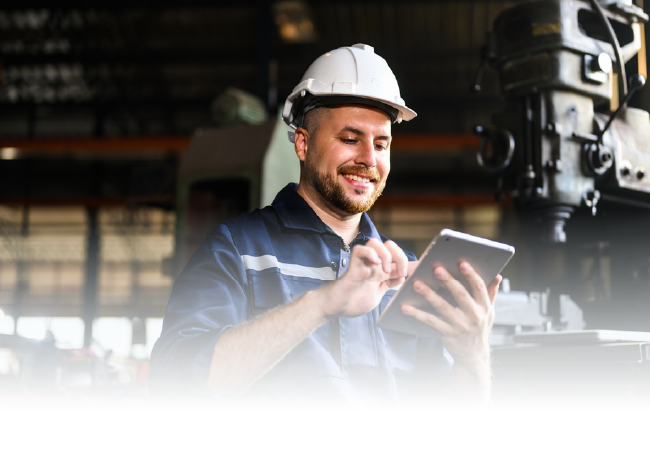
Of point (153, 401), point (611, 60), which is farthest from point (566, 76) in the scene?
point (153, 401)

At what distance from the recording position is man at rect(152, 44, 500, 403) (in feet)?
3.41

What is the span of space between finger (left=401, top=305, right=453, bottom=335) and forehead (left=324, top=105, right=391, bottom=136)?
1.47 ft

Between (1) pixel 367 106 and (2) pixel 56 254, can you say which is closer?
(1) pixel 367 106

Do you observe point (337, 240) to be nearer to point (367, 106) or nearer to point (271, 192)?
point (367, 106)

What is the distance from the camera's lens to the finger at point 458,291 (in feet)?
3.54

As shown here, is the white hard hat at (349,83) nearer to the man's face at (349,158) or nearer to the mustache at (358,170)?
the man's face at (349,158)

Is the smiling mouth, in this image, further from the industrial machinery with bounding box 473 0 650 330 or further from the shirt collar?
the industrial machinery with bounding box 473 0 650 330

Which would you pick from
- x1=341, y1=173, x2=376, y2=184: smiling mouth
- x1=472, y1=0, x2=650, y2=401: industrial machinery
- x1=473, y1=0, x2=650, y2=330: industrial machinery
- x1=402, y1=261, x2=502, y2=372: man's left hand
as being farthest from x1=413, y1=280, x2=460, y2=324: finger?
x1=473, y1=0, x2=650, y2=330: industrial machinery

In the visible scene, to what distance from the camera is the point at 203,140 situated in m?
3.62

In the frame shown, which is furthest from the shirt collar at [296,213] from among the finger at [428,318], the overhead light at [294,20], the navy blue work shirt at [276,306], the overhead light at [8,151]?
the overhead light at [294,20]

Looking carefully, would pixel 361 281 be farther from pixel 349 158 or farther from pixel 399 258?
pixel 349 158

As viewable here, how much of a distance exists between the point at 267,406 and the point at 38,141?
5.88m

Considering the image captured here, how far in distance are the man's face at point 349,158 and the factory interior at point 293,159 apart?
0.54 meters

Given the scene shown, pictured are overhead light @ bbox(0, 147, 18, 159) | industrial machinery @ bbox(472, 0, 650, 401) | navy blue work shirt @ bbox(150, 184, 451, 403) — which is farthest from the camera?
overhead light @ bbox(0, 147, 18, 159)
